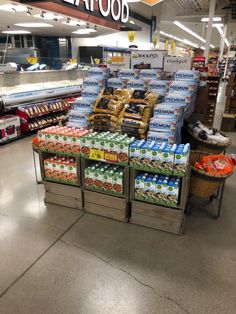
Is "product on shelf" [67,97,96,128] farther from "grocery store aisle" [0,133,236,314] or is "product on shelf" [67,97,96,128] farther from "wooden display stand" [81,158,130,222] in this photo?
"grocery store aisle" [0,133,236,314]

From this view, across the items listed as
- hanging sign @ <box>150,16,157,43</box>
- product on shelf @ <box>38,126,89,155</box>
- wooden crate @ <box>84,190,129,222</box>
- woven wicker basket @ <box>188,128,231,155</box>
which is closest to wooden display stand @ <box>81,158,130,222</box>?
wooden crate @ <box>84,190,129,222</box>

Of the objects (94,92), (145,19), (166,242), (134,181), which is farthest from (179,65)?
(145,19)

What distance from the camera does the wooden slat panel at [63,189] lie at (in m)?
3.32

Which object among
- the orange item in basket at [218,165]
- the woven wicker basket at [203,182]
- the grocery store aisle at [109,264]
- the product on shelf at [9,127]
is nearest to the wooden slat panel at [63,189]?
the grocery store aisle at [109,264]

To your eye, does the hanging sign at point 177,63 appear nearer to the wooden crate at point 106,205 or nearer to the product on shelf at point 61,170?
the product on shelf at point 61,170

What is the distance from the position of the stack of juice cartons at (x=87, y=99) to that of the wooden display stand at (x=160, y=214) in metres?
1.22

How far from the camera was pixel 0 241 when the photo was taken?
2.81 meters

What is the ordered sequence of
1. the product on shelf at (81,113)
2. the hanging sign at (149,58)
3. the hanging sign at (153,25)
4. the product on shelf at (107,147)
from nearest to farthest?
the product on shelf at (107,147)
the product on shelf at (81,113)
the hanging sign at (149,58)
the hanging sign at (153,25)

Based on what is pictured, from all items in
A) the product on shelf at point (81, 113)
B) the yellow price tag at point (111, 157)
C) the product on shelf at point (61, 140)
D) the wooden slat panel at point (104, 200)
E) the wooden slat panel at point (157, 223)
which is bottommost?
the wooden slat panel at point (157, 223)

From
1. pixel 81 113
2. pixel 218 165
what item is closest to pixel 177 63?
pixel 81 113

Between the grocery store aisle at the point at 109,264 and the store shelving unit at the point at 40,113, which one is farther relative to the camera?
the store shelving unit at the point at 40,113

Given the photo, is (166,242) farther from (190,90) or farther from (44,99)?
(44,99)

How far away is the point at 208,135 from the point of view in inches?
159

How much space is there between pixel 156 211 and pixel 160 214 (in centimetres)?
5
